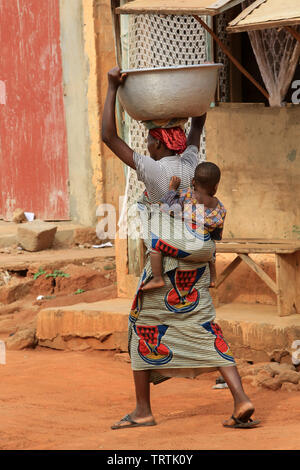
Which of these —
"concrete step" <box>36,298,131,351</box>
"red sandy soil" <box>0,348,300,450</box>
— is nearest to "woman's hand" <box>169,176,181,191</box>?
"red sandy soil" <box>0,348,300,450</box>

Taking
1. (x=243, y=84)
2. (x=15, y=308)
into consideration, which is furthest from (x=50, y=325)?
(x=243, y=84)

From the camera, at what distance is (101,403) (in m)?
5.57

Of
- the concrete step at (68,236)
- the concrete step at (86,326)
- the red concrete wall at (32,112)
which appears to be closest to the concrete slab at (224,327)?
the concrete step at (86,326)

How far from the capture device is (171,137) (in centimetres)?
458

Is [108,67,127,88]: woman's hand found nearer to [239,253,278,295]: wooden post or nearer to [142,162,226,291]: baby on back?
[142,162,226,291]: baby on back

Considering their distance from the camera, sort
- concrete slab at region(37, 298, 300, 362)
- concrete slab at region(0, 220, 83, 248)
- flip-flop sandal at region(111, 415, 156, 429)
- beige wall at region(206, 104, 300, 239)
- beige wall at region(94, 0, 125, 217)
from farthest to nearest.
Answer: concrete slab at region(0, 220, 83, 248) < beige wall at region(94, 0, 125, 217) < beige wall at region(206, 104, 300, 239) < concrete slab at region(37, 298, 300, 362) < flip-flop sandal at region(111, 415, 156, 429)

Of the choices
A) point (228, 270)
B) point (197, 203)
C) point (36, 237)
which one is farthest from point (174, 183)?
point (36, 237)

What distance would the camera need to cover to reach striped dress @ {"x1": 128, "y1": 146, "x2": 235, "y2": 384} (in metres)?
4.49

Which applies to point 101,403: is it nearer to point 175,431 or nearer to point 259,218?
point 175,431

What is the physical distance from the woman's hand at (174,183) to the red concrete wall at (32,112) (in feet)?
23.7

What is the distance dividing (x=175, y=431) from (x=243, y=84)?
420 centimetres

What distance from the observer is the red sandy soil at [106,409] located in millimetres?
4230

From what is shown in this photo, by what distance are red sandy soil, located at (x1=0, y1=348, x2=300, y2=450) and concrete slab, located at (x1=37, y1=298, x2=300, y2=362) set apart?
0.17 m

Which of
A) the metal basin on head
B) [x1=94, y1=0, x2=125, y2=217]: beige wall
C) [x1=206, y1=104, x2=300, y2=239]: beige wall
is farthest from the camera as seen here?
[x1=94, y1=0, x2=125, y2=217]: beige wall
